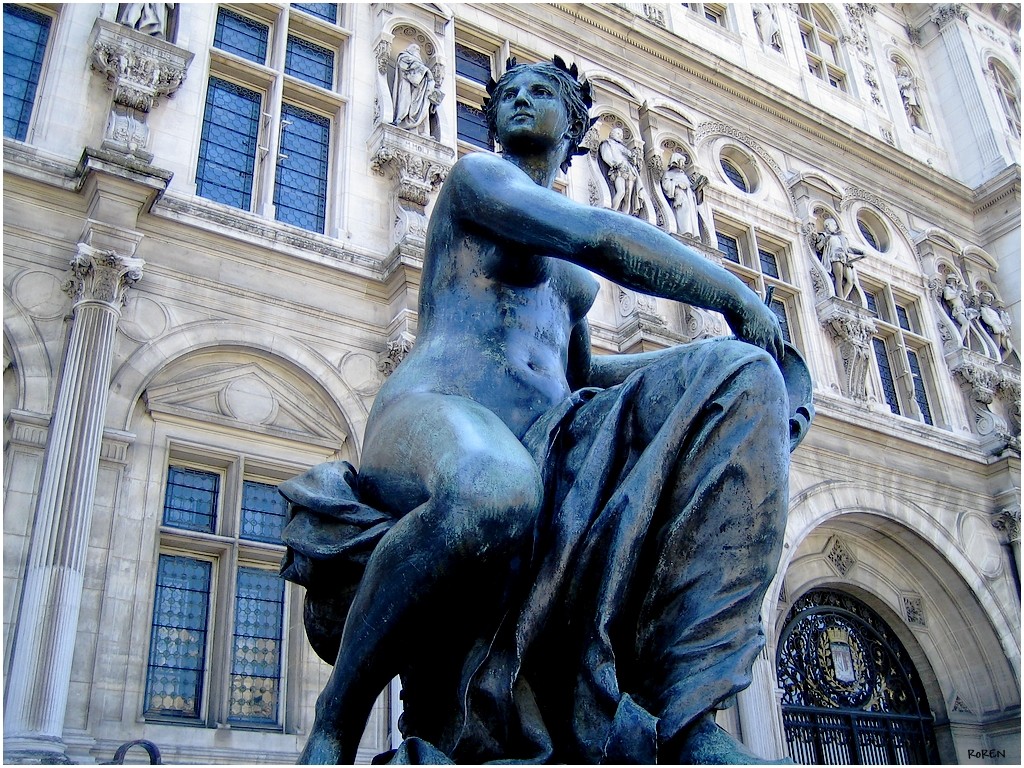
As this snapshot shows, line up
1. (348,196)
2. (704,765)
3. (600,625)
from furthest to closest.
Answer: (348,196) → (600,625) → (704,765)

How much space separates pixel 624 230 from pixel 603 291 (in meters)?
10.8

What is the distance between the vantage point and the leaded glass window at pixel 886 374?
659 inches

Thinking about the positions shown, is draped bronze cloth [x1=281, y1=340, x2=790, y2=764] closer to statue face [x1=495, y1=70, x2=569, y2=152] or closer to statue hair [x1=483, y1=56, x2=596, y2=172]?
statue face [x1=495, y1=70, x2=569, y2=152]

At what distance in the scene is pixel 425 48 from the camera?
13359 millimetres

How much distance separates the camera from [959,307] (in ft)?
59.4

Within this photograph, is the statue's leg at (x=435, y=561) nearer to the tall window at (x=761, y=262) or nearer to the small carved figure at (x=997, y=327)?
the tall window at (x=761, y=262)

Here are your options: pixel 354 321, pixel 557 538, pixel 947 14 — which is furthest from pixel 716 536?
pixel 947 14

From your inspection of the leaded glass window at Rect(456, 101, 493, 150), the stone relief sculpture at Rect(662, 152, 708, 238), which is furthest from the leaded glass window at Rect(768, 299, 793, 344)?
the leaded glass window at Rect(456, 101, 493, 150)

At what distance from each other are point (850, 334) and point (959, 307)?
3766 mm

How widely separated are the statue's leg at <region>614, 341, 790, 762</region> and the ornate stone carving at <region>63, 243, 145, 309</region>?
7.71 m

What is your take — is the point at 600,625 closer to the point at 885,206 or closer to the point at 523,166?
the point at 523,166

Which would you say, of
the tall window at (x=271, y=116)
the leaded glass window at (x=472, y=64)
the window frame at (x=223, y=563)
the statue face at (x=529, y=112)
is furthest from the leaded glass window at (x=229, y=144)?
the statue face at (x=529, y=112)

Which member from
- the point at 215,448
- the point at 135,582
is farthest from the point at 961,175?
the point at 135,582

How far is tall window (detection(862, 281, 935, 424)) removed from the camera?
16.7 m
